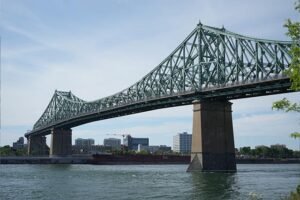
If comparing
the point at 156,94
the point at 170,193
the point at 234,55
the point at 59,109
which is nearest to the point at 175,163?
the point at 59,109

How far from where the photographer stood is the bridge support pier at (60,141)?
129087mm

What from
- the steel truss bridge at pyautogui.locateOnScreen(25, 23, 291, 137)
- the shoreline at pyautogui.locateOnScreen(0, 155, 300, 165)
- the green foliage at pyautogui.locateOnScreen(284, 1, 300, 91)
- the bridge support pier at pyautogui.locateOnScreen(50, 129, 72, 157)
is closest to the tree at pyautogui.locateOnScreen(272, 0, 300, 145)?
the green foliage at pyautogui.locateOnScreen(284, 1, 300, 91)

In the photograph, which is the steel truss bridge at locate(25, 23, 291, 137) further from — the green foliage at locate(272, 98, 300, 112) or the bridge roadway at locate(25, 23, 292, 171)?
the green foliage at locate(272, 98, 300, 112)

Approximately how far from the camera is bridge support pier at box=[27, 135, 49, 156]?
158 meters

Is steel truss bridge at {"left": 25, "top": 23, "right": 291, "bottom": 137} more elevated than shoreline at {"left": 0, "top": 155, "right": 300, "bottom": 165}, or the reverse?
steel truss bridge at {"left": 25, "top": 23, "right": 291, "bottom": 137}

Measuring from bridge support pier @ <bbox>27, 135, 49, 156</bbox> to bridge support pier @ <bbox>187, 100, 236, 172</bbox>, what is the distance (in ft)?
332

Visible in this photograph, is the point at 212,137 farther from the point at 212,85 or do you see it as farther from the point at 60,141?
the point at 60,141

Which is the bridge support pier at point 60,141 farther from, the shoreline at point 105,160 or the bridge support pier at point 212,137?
the bridge support pier at point 212,137

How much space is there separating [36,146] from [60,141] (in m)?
38.7

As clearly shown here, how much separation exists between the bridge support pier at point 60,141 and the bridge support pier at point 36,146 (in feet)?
88.9

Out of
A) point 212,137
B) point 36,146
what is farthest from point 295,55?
point 36,146

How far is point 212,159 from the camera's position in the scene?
65.9 meters

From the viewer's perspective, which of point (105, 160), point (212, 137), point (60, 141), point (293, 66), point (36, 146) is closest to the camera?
point (293, 66)

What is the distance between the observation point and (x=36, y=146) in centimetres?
16400
